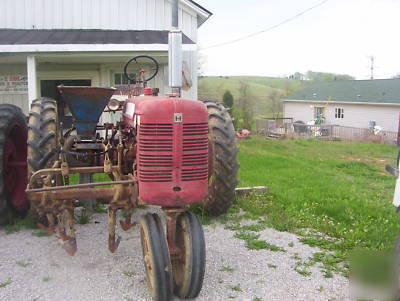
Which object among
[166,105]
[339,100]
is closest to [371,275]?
[166,105]

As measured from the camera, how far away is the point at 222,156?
17.0 feet

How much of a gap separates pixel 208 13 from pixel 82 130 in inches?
265

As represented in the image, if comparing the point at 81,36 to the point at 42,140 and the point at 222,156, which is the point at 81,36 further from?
the point at 222,156

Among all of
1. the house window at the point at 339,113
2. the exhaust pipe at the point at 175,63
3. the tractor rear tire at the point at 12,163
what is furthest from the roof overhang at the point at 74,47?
the house window at the point at 339,113

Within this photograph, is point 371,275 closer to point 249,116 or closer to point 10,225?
point 10,225

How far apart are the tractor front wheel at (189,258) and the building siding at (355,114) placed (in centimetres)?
2688

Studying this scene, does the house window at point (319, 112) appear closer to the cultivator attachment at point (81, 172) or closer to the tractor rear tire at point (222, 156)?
the tractor rear tire at point (222, 156)

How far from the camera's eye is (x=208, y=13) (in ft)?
35.2

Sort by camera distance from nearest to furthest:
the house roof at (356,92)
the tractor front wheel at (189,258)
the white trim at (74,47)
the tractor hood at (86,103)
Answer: the tractor front wheel at (189,258), the tractor hood at (86,103), the white trim at (74,47), the house roof at (356,92)

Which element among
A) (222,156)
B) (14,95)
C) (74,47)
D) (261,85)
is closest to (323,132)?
(14,95)

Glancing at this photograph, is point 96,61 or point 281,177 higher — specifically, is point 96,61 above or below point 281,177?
above

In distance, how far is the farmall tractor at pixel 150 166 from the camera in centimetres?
349

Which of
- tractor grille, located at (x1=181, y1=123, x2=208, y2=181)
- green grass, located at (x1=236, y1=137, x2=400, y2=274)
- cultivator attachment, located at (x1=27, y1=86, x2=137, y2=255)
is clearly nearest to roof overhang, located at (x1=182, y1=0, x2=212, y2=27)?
green grass, located at (x1=236, y1=137, x2=400, y2=274)

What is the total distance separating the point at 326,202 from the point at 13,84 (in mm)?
7887
